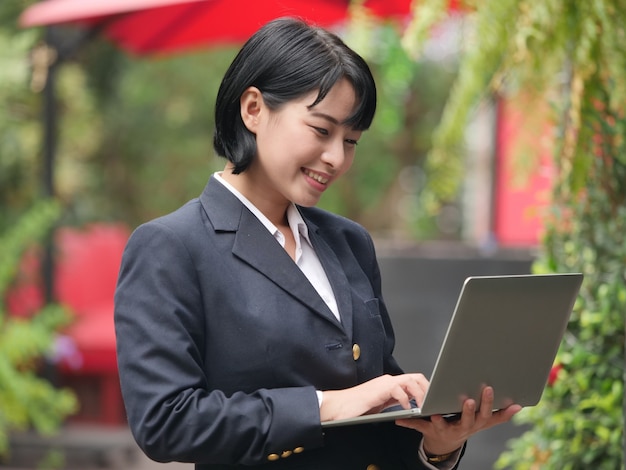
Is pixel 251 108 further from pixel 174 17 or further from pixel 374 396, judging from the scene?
pixel 174 17

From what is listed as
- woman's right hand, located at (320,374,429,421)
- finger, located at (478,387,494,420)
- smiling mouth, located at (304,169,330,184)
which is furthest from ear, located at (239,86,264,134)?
finger, located at (478,387,494,420)

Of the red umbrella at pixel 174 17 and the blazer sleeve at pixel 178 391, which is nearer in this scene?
the blazer sleeve at pixel 178 391

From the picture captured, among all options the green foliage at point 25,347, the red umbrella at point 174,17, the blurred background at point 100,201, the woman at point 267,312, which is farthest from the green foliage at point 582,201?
the green foliage at point 25,347

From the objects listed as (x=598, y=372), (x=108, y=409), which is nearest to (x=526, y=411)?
(x=598, y=372)

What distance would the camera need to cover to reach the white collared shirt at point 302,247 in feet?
6.08

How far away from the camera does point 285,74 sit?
1746 millimetres

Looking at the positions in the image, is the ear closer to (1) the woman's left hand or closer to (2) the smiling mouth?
(2) the smiling mouth

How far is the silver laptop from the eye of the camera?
63.0 inches

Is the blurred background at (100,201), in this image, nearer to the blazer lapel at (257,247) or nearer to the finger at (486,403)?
the blazer lapel at (257,247)

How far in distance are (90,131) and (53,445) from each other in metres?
4.66

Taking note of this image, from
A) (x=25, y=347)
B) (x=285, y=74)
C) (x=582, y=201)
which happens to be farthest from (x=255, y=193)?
(x=25, y=347)

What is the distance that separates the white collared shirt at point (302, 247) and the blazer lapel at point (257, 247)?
14 mm

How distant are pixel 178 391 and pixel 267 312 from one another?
19 centimetres

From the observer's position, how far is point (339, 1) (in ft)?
18.7
